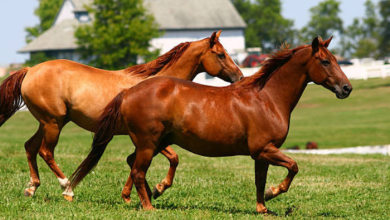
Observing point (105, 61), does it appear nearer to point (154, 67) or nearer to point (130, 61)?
point (130, 61)

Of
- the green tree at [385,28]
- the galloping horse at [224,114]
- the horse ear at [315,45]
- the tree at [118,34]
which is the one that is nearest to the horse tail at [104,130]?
the galloping horse at [224,114]

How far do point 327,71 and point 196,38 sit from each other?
77.1 meters

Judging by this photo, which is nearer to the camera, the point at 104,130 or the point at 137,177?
the point at 137,177

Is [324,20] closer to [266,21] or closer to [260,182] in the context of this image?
[266,21]

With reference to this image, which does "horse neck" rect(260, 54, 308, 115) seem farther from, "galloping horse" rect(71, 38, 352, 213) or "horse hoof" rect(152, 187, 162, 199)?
"horse hoof" rect(152, 187, 162, 199)

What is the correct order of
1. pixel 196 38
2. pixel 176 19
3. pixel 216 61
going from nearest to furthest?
pixel 216 61 < pixel 196 38 < pixel 176 19

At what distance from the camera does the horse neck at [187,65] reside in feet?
34.8

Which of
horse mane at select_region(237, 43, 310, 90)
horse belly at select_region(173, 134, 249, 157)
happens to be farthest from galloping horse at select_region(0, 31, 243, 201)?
horse mane at select_region(237, 43, 310, 90)

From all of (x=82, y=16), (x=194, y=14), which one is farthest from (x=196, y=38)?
(x=82, y=16)

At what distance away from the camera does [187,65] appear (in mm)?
10703

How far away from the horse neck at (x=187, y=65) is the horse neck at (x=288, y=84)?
2.09 m

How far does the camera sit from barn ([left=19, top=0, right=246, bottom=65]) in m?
83.8

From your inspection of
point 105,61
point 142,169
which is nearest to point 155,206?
point 142,169

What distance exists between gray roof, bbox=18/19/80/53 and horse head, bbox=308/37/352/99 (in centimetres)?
7499
